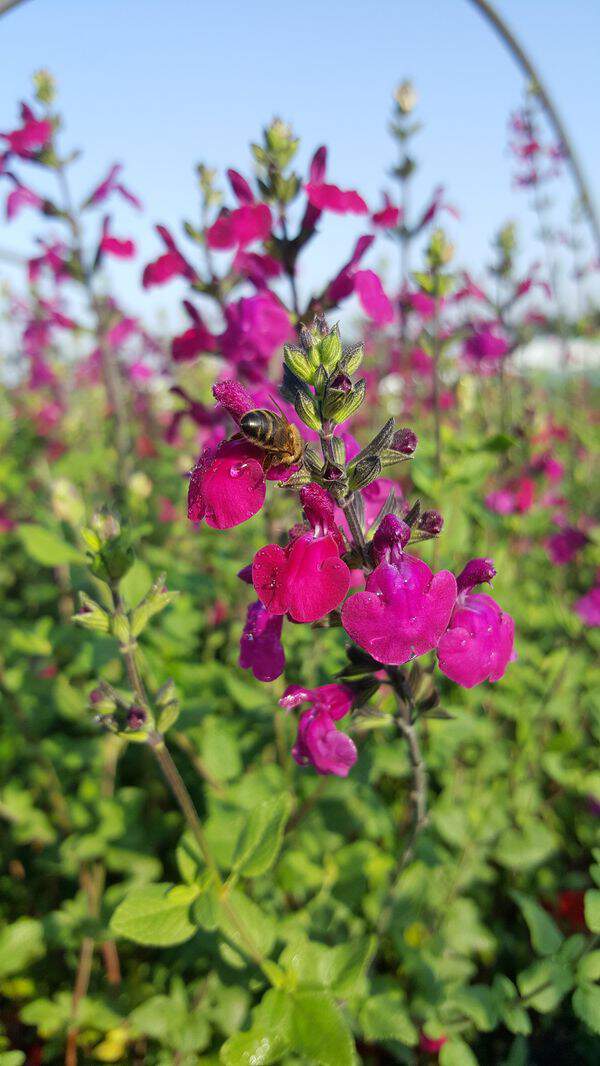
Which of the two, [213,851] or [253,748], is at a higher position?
[213,851]

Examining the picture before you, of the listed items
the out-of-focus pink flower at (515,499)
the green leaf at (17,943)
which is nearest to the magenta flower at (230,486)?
the green leaf at (17,943)

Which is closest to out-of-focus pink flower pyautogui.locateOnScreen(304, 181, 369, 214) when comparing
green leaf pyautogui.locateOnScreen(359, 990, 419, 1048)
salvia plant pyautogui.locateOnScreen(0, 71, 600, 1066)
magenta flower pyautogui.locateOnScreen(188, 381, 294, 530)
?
salvia plant pyautogui.locateOnScreen(0, 71, 600, 1066)

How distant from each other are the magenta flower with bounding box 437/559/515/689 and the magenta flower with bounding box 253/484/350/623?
0.71 ft

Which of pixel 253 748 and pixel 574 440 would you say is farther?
pixel 574 440

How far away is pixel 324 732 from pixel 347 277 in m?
1.27

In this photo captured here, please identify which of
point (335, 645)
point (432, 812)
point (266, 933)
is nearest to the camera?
point (266, 933)

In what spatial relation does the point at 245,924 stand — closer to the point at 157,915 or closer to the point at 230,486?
the point at 157,915

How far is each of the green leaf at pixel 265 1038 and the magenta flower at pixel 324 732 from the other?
500mm

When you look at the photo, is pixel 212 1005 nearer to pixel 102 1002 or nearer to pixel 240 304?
pixel 102 1002

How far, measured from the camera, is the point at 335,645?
181 cm

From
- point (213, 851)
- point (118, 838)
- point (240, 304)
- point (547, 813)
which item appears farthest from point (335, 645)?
point (547, 813)

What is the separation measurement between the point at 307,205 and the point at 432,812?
6.61 ft

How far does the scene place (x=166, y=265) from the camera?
7.21ft

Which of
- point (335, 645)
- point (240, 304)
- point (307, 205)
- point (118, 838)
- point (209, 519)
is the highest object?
point (307, 205)
